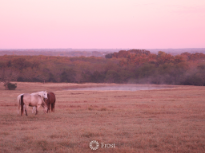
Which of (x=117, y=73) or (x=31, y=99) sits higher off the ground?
(x=31, y=99)

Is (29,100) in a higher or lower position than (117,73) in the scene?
higher

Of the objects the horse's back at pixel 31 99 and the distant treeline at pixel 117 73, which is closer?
the horse's back at pixel 31 99

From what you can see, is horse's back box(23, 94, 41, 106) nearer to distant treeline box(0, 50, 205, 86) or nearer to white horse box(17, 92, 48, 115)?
white horse box(17, 92, 48, 115)

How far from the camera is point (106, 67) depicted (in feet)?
256

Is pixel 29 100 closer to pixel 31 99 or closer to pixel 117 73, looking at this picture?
pixel 31 99

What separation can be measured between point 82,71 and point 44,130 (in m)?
66.4

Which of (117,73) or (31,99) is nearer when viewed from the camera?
(31,99)

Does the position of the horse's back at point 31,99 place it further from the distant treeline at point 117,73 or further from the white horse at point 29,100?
the distant treeline at point 117,73

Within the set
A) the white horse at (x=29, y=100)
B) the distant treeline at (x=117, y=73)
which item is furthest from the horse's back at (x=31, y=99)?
the distant treeline at (x=117, y=73)

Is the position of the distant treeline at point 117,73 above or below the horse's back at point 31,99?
below

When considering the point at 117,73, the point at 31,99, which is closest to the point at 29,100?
the point at 31,99

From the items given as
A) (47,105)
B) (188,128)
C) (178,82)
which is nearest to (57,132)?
(188,128)

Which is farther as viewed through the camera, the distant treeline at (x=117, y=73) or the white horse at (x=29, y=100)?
the distant treeline at (x=117, y=73)

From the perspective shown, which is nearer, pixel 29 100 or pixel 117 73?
pixel 29 100
